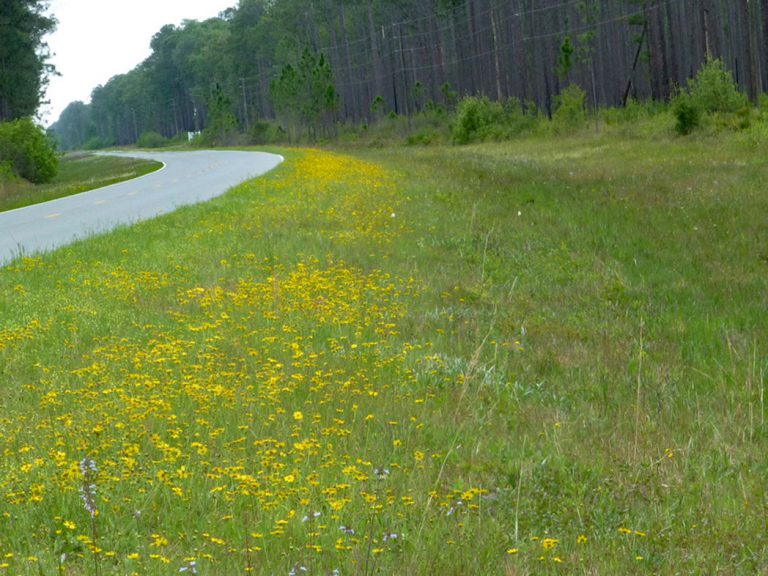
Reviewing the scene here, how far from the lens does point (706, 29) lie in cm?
5009

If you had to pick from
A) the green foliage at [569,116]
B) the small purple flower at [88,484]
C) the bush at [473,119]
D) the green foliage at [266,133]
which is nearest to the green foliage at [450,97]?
the bush at [473,119]

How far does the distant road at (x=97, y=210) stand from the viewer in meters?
16.5

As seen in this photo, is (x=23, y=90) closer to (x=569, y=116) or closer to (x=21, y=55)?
(x=21, y=55)

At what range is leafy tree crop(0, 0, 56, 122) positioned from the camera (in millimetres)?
50219

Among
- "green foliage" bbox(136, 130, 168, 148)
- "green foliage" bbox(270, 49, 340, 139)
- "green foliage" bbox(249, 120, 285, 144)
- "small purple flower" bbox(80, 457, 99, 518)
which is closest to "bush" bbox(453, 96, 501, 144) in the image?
"green foliage" bbox(270, 49, 340, 139)

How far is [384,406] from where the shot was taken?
623 centimetres

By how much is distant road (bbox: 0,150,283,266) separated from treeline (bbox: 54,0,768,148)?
21450 millimetres

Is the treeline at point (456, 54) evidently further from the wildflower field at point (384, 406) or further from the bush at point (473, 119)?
the wildflower field at point (384, 406)

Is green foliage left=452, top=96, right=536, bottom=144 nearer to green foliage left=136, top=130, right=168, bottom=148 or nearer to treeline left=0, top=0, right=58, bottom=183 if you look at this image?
treeline left=0, top=0, right=58, bottom=183

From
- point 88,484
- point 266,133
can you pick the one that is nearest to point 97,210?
point 88,484

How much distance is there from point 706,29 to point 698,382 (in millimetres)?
46943

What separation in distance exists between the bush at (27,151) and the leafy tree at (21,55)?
8.51 metres

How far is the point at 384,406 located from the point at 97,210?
688 inches

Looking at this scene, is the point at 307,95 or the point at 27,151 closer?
the point at 27,151
